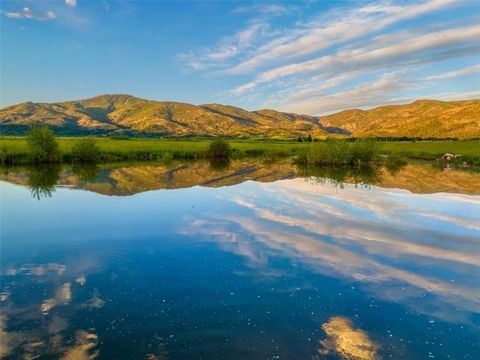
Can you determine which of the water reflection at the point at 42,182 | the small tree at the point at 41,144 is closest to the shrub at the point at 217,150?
the small tree at the point at 41,144

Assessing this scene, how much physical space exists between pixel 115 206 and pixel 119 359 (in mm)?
20116

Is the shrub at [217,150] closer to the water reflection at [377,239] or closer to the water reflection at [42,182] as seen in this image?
the water reflection at [42,182]

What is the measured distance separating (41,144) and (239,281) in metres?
60.7

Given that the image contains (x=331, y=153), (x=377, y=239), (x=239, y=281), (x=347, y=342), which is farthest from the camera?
(x=331, y=153)

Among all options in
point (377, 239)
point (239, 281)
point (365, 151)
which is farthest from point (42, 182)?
point (365, 151)

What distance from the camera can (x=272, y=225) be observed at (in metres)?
21.1

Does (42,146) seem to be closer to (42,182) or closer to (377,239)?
(42,182)

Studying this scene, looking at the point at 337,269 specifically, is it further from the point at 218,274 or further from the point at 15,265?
the point at 15,265

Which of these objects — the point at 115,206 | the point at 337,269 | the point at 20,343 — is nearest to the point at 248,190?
the point at 115,206

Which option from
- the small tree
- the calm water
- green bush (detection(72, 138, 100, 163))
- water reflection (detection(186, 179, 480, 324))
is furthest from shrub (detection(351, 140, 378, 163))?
the small tree

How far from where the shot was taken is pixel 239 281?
41.6 ft

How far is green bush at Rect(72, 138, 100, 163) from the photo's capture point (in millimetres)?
67000

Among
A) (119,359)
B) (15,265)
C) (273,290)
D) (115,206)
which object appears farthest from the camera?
(115,206)

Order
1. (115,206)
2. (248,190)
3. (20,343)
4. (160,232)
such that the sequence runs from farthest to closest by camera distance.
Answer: (248,190) < (115,206) < (160,232) < (20,343)
